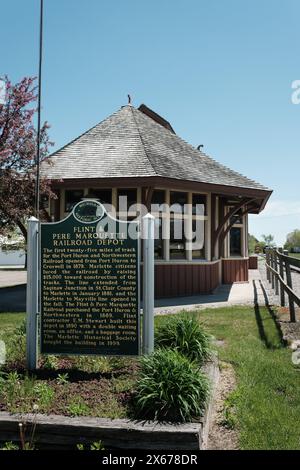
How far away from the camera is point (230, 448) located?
11.6 ft

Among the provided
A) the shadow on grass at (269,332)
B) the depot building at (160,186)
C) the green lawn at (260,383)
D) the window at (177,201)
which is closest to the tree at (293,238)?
the depot building at (160,186)

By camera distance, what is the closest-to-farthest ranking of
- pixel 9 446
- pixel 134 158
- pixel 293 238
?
1. pixel 9 446
2. pixel 134 158
3. pixel 293 238

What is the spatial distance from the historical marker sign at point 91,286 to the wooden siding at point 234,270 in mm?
12569

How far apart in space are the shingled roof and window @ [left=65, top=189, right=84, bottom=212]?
2.02 feet

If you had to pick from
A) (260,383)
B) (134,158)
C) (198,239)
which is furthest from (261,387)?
(134,158)

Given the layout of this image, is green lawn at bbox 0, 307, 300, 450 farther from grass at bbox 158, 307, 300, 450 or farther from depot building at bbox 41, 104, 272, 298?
depot building at bbox 41, 104, 272, 298

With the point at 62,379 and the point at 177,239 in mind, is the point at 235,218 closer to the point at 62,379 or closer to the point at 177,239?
the point at 177,239

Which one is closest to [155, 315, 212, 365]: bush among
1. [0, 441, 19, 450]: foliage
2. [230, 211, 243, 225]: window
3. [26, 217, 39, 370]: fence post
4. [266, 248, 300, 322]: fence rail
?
[26, 217, 39, 370]: fence post

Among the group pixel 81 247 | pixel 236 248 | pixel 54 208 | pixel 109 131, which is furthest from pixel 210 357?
pixel 236 248

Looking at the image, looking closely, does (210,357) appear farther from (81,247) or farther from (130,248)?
(81,247)

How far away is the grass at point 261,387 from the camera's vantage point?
3.68 meters

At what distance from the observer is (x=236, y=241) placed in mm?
17812

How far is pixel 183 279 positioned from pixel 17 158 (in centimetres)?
549

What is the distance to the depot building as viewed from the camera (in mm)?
11641
